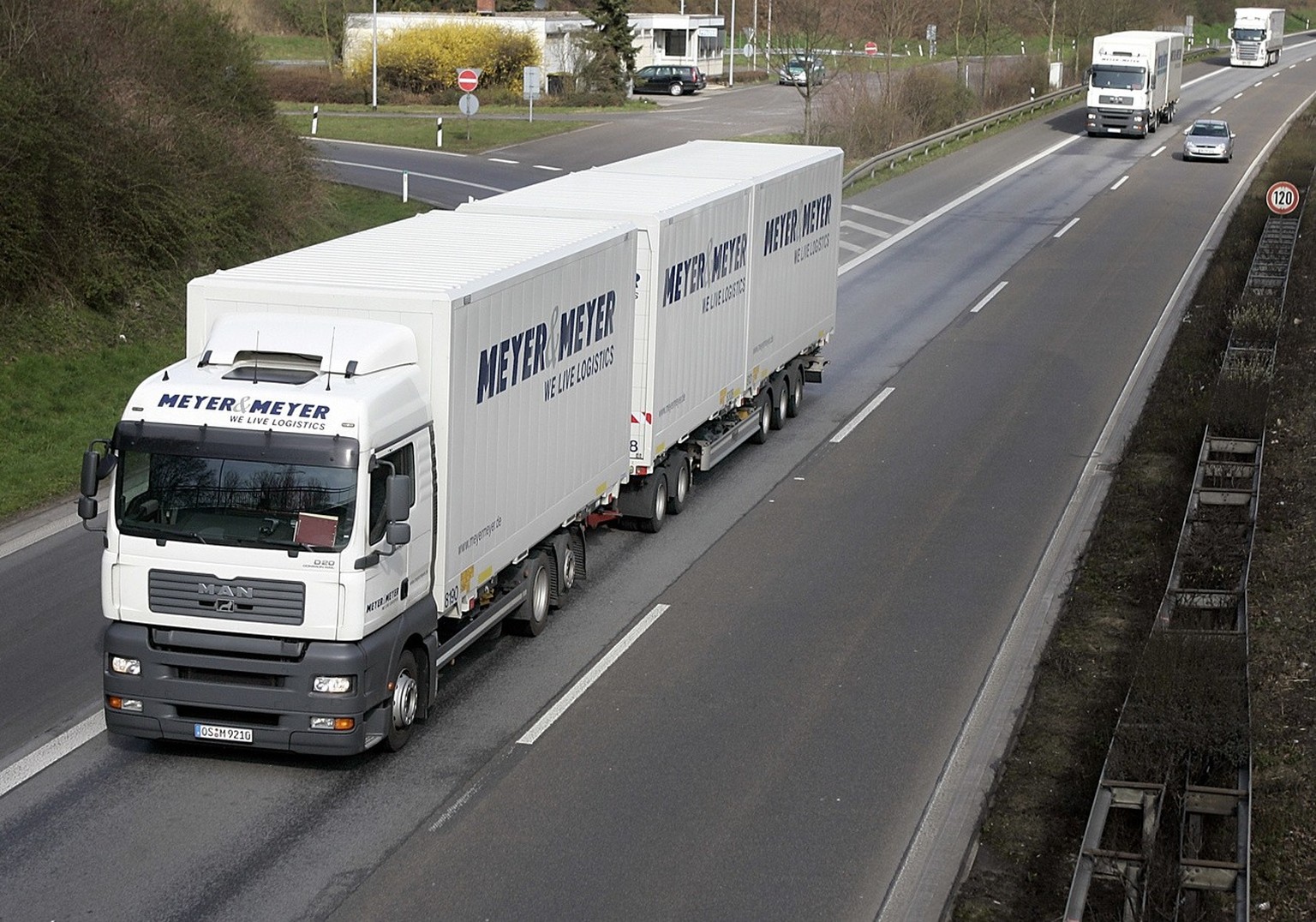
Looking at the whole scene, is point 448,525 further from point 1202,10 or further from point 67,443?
point 1202,10

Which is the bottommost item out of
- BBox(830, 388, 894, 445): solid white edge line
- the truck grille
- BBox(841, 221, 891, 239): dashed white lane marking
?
BBox(830, 388, 894, 445): solid white edge line

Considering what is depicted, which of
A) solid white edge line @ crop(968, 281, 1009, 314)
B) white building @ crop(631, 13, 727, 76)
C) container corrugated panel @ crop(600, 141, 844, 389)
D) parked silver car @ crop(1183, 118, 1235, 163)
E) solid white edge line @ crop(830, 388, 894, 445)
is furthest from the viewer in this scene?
white building @ crop(631, 13, 727, 76)

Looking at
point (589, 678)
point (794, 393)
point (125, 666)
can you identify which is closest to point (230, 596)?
point (125, 666)

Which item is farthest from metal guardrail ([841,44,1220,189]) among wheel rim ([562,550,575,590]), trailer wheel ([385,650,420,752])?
trailer wheel ([385,650,420,752])

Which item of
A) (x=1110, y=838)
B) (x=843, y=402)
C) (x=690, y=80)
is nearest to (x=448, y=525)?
(x=1110, y=838)

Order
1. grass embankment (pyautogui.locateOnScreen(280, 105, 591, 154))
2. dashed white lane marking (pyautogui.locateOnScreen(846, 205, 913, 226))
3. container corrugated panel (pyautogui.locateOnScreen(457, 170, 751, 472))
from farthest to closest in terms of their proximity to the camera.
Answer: grass embankment (pyautogui.locateOnScreen(280, 105, 591, 154))
dashed white lane marking (pyautogui.locateOnScreen(846, 205, 913, 226))
container corrugated panel (pyautogui.locateOnScreen(457, 170, 751, 472))

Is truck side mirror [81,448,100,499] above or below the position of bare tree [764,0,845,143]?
below

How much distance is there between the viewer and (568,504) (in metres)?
14.9

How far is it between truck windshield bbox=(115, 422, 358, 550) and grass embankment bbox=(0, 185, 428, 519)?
739 cm

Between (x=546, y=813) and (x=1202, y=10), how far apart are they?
122 metres

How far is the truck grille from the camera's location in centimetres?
1101

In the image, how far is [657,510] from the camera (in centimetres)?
1759

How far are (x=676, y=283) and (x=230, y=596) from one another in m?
7.32

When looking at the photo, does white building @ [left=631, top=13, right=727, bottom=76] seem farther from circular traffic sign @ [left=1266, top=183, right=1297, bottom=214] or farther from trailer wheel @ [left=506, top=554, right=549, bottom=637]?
trailer wheel @ [left=506, top=554, right=549, bottom=637]
